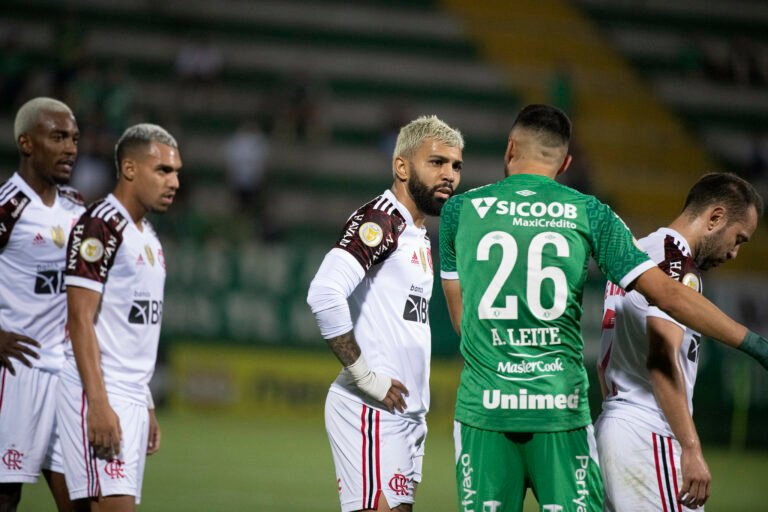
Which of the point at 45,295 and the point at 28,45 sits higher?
the point at 28,45

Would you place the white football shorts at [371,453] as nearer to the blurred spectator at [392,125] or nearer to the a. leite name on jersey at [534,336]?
the a. leite name on jersey at [534,336]

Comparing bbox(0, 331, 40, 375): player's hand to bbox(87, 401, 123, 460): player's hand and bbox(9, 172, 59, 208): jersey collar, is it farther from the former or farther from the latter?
bbox(87, 401, 123, 460): player's hand

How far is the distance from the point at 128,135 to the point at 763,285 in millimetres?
13831

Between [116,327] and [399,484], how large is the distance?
5.78 ft

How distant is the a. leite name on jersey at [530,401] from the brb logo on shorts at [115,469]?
7.01ft

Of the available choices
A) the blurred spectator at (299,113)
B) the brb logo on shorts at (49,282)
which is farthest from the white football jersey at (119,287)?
the blurred spectator at (299,113)

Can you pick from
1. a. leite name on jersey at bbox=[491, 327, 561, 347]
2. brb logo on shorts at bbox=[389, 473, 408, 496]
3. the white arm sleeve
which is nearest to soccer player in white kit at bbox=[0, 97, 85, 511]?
the white arm sleeve

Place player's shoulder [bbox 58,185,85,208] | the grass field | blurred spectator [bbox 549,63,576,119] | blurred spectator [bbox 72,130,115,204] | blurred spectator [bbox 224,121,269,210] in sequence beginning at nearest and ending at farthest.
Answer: player's shoulder [bbox 58,185,85,208]
the grass field
blurred spectator [bbox 72,130,115,204]
blurred spectator [bbox 224,121,269,210]
blurred spectator [bbox 549,63,576,119]

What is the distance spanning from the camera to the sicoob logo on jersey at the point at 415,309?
228 inches

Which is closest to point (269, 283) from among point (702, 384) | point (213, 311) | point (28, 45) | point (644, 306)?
point (213, 311)

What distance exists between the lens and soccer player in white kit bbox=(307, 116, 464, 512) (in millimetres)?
5512

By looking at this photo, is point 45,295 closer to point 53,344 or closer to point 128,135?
point 53,344

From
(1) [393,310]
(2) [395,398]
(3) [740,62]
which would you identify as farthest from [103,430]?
(3) [740,62]

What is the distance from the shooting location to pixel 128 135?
6273 millimetres
